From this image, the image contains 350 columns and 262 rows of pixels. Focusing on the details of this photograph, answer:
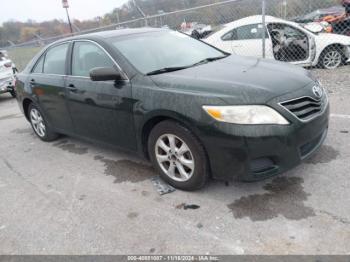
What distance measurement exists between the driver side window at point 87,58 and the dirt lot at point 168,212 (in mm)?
1199

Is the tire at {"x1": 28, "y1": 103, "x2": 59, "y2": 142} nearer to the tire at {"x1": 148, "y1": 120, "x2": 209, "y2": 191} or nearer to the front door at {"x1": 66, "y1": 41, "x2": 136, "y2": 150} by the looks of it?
the front door at {"x1": 66, "y1": 41, "x2": 136, "y2": 150}

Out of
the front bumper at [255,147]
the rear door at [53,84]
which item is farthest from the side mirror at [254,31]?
the front bumper at [255,147]

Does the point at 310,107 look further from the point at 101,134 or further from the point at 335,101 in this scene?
the point at 335,101

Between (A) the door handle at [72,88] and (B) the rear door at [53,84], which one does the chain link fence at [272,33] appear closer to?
(B) the rear door at [53,84]

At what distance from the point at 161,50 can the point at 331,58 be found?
5470 mm

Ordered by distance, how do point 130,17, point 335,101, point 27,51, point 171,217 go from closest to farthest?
point 171,217 < point 335,101 < point 130,17 < point 27,51

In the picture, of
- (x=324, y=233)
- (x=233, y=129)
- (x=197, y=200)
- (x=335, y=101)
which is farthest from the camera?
(x=335, y=101)

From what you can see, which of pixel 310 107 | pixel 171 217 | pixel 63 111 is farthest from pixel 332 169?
pixel 63 111

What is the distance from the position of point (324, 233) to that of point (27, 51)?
609 inches

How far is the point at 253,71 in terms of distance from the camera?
3.36 m

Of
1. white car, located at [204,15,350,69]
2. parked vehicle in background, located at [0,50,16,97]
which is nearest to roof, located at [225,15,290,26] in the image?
white car, located at [204,15,350,69]

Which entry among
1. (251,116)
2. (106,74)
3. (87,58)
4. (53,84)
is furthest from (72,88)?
(251,116)

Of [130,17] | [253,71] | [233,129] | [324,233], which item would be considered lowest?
[324,233]

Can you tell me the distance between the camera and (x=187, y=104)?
118 inches
